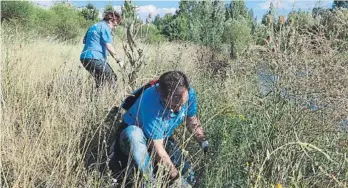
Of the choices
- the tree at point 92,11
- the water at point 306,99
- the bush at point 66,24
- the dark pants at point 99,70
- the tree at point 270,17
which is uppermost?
the tree at point 270,17

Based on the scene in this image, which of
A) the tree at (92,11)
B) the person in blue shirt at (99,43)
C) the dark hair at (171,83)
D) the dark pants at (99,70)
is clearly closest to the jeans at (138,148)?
the dark hair at (171,83)

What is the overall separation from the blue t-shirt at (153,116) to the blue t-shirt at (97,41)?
263 cm

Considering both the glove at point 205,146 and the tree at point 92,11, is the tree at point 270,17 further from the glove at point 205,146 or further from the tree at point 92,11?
the tree at point 92,11

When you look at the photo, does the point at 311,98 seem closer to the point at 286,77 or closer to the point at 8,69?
the point at 286,77

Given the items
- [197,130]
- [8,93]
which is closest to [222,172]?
[197,130]

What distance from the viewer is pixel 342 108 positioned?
11.4 ft

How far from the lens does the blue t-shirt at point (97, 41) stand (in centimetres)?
650

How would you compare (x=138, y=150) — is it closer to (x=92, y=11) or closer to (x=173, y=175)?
(x=173, y=175)

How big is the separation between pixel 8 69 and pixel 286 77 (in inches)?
122

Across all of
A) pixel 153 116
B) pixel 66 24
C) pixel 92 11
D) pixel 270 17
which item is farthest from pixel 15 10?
pixel 270 17

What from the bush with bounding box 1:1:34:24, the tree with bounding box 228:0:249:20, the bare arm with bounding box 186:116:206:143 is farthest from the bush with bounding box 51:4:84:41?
the bare arm with bounding box 186:116:206:143

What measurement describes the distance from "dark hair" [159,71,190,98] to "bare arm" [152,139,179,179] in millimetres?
370

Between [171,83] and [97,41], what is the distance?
3.22 meters

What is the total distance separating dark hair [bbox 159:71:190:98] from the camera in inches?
146
